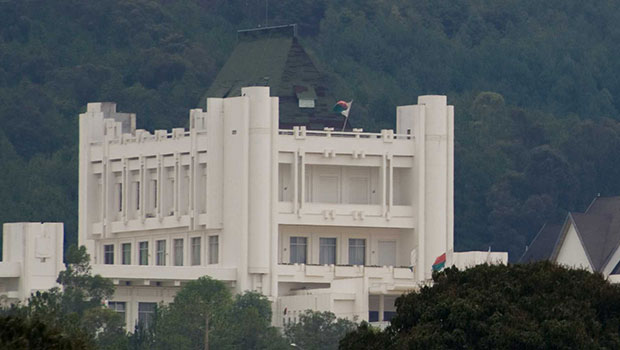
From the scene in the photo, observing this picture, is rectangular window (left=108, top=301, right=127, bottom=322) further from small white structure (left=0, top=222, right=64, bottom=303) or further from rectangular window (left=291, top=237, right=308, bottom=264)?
rectangular window (left=291, top=237, right=308, bottom=264)

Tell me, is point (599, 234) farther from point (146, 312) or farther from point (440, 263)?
point (146, 312)

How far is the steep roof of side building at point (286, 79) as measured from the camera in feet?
486

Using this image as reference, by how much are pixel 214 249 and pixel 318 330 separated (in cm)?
1230

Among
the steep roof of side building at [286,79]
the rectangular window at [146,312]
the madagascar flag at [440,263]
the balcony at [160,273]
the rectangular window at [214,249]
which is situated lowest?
the rectangular window at [146,312]

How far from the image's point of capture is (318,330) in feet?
423

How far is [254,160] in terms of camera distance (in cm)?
13775

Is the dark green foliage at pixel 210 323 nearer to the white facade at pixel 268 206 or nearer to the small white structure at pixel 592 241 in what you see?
the white facade at pixel 268 206

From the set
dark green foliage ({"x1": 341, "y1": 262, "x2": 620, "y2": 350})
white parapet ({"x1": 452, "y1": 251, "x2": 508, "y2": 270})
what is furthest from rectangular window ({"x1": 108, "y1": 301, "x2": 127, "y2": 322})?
dark green foliage ({"x1": 341, "y1": 262, "x2": 620, "y2": 350})

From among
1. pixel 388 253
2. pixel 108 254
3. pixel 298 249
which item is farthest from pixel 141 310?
pixel 388 253

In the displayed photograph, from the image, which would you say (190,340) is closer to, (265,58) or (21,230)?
(21,230)

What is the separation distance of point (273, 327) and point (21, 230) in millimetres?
11157

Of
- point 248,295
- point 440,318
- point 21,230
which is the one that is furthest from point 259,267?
point 440,318

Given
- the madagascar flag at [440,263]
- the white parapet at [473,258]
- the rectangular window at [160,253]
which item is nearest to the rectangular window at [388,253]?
the madagascar flag at [440,263]

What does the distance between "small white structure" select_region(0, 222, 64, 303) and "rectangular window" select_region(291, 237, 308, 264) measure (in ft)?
49.3
